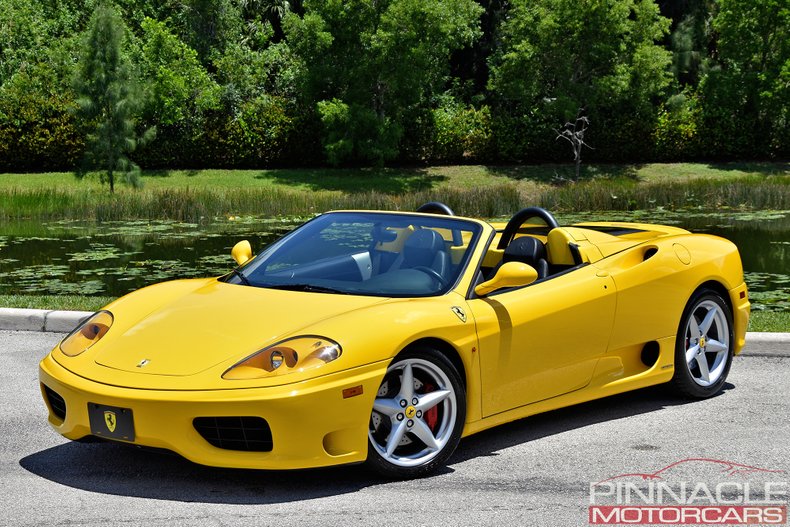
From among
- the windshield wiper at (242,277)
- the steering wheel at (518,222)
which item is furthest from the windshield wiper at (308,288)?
the steering wheel at (518,222)

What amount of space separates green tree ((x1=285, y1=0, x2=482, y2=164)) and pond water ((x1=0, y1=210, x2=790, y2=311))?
16.8 m

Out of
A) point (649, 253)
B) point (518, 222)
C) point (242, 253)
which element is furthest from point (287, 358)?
point (649, 253)

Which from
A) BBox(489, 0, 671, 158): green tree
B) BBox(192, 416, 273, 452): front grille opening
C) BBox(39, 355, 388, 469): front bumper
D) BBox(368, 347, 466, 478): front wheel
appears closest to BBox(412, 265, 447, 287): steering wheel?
BBox(368, 347, 466, 478): front wheel

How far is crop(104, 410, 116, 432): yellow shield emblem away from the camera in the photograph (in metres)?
5.26

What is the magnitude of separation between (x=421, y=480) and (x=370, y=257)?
153cm

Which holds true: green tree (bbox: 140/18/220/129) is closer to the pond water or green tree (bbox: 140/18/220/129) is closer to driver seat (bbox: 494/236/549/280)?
the pond water

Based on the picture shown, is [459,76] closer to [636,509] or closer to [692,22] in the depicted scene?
[692,22]

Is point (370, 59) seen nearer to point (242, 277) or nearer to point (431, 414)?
Result: point (242, 277)

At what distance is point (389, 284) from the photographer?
20.0 feet

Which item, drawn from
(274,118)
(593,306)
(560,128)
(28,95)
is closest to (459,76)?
(560,128)

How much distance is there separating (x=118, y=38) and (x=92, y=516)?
31.9 m

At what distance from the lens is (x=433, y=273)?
6215mm

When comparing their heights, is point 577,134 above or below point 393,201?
above

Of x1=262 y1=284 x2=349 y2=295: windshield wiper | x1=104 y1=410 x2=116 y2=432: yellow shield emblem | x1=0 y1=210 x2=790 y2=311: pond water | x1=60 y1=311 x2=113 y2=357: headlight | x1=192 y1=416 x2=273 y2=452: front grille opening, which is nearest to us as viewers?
x1=192 y1=416 x2=273 y2=452: front grille opening
